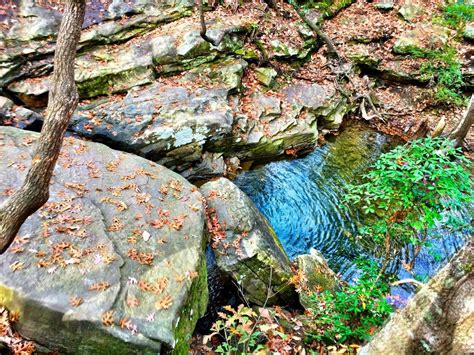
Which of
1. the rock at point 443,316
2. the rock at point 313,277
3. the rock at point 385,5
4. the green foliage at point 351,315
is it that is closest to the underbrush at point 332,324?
the green foliage at point 351,315

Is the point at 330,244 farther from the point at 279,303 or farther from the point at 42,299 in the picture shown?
the point at 42,299

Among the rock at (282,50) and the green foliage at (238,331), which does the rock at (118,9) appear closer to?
the rock at (282,50)

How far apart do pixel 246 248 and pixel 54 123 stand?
3898mm

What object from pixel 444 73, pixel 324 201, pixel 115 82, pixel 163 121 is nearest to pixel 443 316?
pixel 324 201

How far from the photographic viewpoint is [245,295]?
588 cm

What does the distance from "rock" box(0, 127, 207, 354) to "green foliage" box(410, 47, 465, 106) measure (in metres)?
11.7

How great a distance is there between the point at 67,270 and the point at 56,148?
5.60 feet

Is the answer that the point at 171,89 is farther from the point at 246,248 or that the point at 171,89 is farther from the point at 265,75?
the point at 246,248

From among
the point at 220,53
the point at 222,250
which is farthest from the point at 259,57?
the point at 222,250

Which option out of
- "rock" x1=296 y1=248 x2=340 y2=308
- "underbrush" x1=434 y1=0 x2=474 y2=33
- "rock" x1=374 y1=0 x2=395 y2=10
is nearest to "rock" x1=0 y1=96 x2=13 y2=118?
"rock" x1=296 y1=248 x2=340 y2=308

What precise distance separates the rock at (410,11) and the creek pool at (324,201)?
21.7 ft

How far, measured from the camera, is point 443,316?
226cm

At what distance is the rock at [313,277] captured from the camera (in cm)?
585

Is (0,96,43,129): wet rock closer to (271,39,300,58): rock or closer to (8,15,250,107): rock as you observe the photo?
(8,15,250,107): rock
